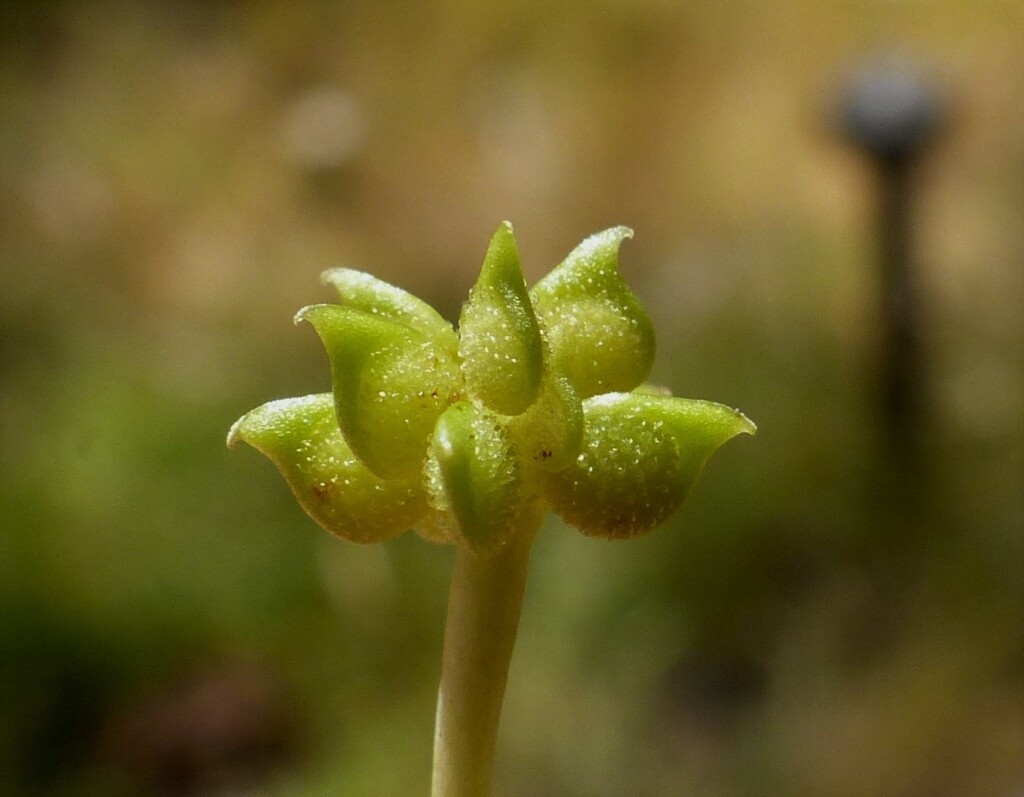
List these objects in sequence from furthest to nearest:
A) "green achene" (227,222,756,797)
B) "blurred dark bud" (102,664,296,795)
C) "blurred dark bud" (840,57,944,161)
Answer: "blurred dark bud" (840,57,944,161) → "blurred dark bud" (102,664,296,795) → "green achene" (227,222,756,797)

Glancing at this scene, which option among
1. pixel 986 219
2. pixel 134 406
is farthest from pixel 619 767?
pixel 986 219

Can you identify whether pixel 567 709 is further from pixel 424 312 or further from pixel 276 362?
pixel 424 312

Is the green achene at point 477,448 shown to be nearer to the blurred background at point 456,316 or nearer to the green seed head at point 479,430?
the green seed head at point 479,430

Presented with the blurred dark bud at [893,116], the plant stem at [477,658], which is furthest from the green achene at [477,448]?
the blurred dark bud at [893,116]

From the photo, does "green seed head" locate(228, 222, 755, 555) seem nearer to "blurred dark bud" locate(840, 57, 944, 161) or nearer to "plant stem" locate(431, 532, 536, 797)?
"plant stem" locate(431, 532, 536, 797)

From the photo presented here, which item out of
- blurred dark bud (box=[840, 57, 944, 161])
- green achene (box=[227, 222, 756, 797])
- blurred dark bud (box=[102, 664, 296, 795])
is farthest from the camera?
blurred dark bud (box=[840, 57, 944, 161])

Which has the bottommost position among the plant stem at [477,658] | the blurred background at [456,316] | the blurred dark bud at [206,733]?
the plant stem at [477,658]

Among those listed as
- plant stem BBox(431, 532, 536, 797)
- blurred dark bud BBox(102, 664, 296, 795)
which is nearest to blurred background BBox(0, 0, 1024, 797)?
blurred dark bud BBox(102, 664, 296, 795)

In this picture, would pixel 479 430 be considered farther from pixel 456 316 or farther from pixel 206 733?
pixel 456 316
